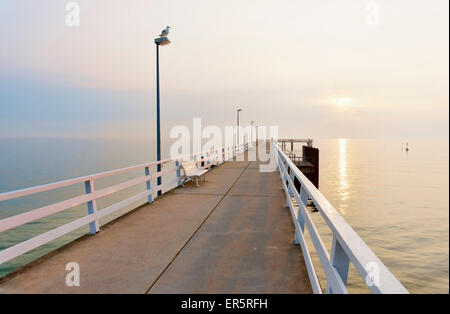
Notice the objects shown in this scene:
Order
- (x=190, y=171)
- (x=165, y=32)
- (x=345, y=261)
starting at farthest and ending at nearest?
(x=190, y=171), (x=165, y=32), (x=345, y=261)

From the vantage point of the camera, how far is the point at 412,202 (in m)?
52.5

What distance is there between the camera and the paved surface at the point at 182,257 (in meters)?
3.97

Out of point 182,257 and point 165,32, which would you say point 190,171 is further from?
point 182,257

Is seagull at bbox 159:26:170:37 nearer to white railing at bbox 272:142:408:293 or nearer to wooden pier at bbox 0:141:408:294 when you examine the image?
wooden pier at bbox 0:141:408:294

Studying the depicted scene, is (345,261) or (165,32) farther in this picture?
(165,32)

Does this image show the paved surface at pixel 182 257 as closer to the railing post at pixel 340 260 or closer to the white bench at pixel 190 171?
the railing post at pixel 340 260

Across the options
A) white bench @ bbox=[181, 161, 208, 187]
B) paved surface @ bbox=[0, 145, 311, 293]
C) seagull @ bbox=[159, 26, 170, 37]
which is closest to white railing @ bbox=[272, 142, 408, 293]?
paved surface @ bbox=[0, 145, 311, 293]

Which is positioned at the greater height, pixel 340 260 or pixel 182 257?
pixel 340 260

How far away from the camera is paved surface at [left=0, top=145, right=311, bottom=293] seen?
3969mm

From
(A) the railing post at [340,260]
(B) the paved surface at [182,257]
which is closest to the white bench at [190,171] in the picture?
(B) the paved surface at [182,257]

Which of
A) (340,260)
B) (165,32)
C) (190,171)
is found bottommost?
(190,171)

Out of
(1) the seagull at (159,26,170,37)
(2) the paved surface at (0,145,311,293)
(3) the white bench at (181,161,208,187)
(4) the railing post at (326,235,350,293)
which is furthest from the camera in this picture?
(3) the white bench at (181,161,208,187)

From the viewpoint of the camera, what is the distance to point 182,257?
494 cm

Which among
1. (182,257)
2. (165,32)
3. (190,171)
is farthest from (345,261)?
(165,32)
